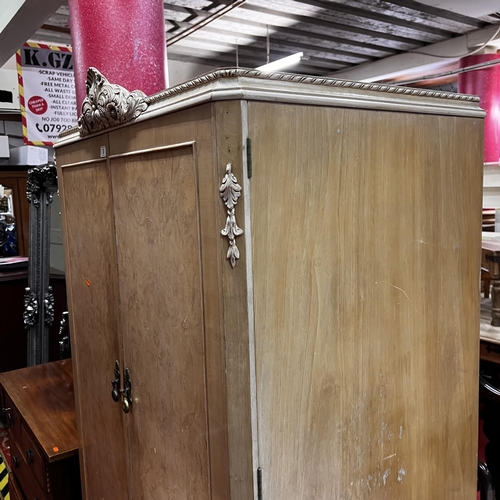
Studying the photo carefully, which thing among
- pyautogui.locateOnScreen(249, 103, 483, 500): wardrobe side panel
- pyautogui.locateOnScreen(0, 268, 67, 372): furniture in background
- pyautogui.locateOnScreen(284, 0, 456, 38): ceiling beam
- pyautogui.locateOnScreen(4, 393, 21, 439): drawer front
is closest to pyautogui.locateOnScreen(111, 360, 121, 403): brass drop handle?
pyautogui.locateOnScreen(249, 103, 483, 500): wardrobe side panel

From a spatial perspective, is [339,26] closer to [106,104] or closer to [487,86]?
[487,86]

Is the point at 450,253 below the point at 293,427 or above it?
above

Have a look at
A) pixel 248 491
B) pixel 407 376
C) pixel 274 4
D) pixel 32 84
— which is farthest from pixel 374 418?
pixel 274 4

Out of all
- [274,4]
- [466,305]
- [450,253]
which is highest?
[274,4]

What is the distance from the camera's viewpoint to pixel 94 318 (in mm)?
1521

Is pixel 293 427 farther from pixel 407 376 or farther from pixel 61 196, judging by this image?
pixel 61 196

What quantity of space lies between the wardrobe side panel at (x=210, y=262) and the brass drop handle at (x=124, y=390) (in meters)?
0.42

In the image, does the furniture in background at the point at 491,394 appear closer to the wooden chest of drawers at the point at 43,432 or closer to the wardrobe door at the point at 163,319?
the wardrobe door at the point at 163,319

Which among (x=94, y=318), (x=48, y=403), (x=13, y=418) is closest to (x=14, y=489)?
(x=13, y=418)

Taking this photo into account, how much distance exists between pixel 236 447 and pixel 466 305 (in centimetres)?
73

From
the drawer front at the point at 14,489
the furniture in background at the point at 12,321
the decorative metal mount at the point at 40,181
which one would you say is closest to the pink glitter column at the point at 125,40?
Result: the decorative metal mount at the point at 40,181

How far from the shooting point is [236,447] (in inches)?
36.6

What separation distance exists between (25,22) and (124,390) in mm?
2329

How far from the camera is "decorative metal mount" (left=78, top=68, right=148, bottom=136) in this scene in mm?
1105
